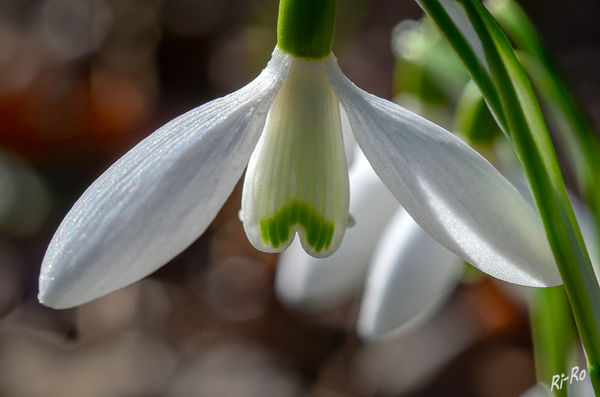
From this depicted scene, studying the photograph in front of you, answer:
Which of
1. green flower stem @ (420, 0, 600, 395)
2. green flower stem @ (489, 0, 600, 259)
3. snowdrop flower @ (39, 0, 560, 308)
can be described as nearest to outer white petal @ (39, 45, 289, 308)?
snowdrop flower @ (39, 0, 560, 308)

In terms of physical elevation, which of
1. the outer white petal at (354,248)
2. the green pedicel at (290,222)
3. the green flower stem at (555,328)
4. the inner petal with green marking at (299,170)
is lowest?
the green flower stem at (555,328)

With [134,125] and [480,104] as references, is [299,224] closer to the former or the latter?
[480,104]

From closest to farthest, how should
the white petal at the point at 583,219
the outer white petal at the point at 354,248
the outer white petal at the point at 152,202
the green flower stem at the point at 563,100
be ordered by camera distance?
1. the outer white petal at the point at 152,202
2. the green flower stem at the point at 563,100
3. the white petal at the point at 583,219
4. the outer white petal at the point at 354,248

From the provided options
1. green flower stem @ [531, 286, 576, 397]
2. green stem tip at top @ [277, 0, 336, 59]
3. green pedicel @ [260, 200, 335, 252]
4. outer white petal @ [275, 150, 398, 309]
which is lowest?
green flower stem @ [531, 286, 576, 397]

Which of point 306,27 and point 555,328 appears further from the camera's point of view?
point 555,328

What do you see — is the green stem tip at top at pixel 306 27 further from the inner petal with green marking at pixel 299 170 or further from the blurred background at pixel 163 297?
the blurred background at pixel 163 297

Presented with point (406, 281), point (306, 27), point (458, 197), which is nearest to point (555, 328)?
point (406, 281)

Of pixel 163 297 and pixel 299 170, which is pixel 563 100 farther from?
pixel 163 297

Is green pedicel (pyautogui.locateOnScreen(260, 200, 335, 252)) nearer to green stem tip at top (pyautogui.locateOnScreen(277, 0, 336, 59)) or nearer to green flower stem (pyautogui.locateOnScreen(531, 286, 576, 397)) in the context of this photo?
green stem tip at top (pyautogui.locateOnScreen(277, 0, 336, 59))

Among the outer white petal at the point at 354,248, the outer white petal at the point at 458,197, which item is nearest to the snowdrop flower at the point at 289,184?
the outer white petal at the point at 458,197
